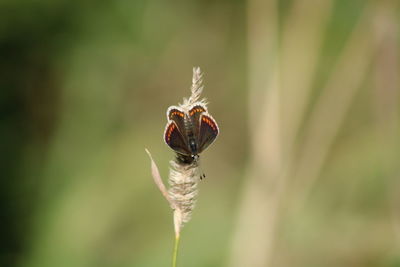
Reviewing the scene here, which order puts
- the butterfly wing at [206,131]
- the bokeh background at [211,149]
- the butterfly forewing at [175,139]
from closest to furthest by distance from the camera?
the butterfly forewing at [175,139] → the butterfly wing at [206,131] → the bokeh background at [211,149]

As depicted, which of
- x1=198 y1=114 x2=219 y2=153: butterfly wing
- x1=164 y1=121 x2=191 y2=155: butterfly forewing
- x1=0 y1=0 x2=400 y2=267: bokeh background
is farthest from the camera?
x1=0 y1=0 x2=400 y2=267: bokeh background

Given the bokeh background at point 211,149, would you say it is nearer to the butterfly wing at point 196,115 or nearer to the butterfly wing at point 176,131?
the butterfly wing at point 196,115

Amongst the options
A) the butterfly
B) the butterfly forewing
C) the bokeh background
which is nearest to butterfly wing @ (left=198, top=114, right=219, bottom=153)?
the butterfly

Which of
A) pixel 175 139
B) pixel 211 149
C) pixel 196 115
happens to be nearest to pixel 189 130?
pixel 196 115

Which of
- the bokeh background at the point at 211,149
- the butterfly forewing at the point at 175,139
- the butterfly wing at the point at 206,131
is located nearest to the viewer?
the butterfly forewing at the point at 175,139

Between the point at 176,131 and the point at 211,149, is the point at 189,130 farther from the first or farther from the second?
the point at 211,149

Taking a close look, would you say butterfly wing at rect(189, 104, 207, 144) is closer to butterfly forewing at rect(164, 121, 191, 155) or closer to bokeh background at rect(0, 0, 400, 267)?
butterfly forewing at rect(164, 121, 191, 155)

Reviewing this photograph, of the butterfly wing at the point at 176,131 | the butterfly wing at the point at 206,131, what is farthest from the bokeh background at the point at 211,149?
the butterfly wing at the point at 176,131
